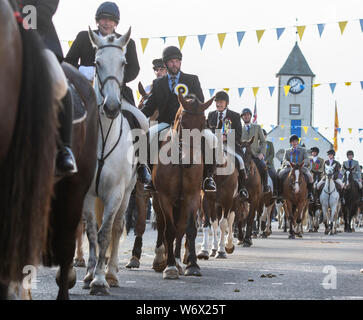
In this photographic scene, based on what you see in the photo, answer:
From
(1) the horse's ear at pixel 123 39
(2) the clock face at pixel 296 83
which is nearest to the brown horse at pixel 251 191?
(1) the horse's ear at pixel 123 39

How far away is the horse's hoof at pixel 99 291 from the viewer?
7.96m

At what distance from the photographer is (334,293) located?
830cm

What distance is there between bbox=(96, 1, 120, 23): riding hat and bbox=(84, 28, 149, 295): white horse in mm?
1347

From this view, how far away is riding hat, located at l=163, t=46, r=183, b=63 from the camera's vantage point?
37.4 feet

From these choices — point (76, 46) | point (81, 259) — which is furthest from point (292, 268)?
point (76, 46)

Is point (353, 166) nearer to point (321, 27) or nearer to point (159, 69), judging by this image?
point (321, 27)

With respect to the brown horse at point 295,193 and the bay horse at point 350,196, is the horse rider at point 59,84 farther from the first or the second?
the bay horse at point 350,196

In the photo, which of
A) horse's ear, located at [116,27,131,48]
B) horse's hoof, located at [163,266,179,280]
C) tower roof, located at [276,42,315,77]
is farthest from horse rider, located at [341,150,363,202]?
tower roof, located at [276,42,315,77]

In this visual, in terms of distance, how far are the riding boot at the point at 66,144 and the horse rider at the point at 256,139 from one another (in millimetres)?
13867

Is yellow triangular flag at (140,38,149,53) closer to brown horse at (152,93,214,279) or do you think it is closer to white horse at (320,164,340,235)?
brown horse at (152,93,214,279)

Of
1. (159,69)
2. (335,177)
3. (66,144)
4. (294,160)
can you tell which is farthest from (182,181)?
(335,177)

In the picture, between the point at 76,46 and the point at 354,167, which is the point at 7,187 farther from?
the point at 354,167

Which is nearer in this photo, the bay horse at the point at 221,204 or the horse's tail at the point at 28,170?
the horse's tail at the point at 28,170

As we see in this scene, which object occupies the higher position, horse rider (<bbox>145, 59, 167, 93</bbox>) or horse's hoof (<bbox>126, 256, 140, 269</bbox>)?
horse rider (<bbox>145, 59, 167, 93</bbox>)
